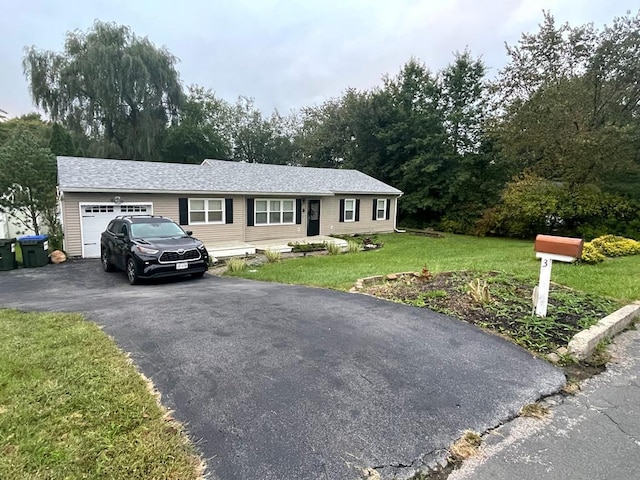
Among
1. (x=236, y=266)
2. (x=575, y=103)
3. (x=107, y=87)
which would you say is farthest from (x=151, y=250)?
(x=107, y=87)

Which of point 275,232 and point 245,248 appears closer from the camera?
point 245,248

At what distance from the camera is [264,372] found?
11.0 feet

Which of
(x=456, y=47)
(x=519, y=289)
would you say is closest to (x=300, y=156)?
(x=456, y=47)

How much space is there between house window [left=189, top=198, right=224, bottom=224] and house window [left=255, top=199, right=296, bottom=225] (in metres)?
1.77

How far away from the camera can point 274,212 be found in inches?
646

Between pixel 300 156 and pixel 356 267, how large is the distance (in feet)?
85.0

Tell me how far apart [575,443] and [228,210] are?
13.9 meters

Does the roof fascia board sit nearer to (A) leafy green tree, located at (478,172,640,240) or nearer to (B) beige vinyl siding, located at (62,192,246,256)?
(B) beige vinyl siding, located at (62,192,246,256)

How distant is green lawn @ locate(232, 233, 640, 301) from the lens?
7.04 metres

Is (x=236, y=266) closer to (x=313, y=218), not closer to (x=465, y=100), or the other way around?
(x=313, y=218)

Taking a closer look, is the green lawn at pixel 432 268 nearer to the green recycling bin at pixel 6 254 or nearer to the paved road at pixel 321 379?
the paved road at pixel 321 379

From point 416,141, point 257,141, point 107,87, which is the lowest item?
point 416,141

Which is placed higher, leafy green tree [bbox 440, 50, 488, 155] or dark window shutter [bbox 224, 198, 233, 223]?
leafy green tree [bbox 440, 50, 488, 155]

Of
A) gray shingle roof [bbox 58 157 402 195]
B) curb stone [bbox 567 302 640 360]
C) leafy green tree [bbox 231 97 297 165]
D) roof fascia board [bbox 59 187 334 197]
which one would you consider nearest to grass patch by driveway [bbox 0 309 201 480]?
curb stone [bbox 567 302 640 360]
